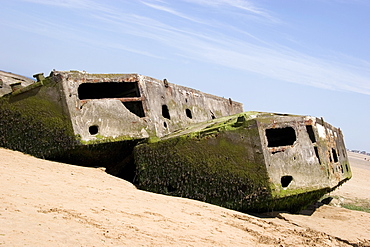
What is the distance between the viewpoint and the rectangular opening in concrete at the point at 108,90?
9898mm

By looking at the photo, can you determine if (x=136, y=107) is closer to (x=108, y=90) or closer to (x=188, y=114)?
(x=108, y=90)

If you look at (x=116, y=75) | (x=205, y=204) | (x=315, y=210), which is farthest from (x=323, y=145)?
(x=116, y=75)

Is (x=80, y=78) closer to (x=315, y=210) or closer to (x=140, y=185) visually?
(x=140, y=185)

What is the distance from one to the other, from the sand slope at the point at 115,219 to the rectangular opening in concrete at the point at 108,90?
2038 mm

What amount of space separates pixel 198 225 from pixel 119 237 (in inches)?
65.2

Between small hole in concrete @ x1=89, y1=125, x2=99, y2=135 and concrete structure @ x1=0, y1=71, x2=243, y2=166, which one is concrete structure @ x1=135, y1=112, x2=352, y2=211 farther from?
small hole in concrete @ x1=89, y1=125, x2=99, y2=135

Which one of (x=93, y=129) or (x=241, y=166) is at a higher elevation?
(x=93, y=129)

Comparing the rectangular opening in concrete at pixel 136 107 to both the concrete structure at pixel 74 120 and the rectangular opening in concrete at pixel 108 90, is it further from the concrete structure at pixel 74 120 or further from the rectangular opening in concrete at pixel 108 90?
the rectangular opening in concrete at pixel 108 90

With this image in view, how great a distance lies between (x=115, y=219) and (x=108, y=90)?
19.3 feet

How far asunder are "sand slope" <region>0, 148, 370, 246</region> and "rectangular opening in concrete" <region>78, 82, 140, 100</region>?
2.04 m

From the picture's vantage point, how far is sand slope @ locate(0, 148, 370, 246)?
4.45 meters

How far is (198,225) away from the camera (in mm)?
5988

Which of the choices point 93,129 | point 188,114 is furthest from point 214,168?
point 188,114

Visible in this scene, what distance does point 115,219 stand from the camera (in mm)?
5301
